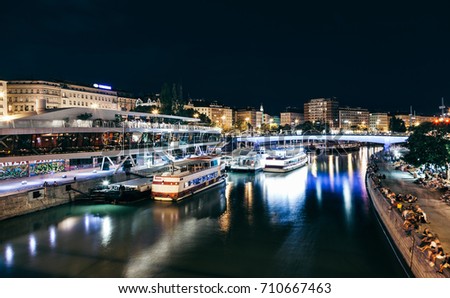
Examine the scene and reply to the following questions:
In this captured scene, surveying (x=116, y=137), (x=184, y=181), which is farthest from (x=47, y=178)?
(x=184, y=181)

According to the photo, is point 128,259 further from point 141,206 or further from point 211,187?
point 211,187

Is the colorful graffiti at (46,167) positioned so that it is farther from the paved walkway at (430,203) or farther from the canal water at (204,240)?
the paved walkway at (430,203)

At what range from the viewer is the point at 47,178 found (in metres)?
31.3

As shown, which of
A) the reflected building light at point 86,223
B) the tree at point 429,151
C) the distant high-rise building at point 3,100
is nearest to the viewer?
the reflected building light at point 86,223

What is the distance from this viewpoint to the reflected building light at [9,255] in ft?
57.6

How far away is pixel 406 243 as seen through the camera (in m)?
16.6

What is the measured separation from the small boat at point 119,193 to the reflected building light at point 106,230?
3.84m

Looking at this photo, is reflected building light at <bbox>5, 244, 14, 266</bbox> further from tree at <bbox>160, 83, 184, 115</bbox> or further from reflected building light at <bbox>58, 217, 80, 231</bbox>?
tree at <bbox>160, 83, 184, 115</bbox>

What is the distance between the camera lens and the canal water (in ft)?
54.4

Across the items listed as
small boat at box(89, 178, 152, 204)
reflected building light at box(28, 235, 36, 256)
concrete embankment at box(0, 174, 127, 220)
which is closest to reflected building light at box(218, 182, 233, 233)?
small boat at box(89, 178, 152, 204)

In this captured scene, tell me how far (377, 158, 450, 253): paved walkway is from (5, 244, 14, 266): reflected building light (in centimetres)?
2105

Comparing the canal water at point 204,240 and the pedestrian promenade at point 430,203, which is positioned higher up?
the pedestrian promenade at point 430,203

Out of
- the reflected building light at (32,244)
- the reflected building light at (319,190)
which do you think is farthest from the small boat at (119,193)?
the reflected building light at (319,190)

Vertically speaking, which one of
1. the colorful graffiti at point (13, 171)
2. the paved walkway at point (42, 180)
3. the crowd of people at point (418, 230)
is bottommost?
the crowd of people at point (418, 230)
